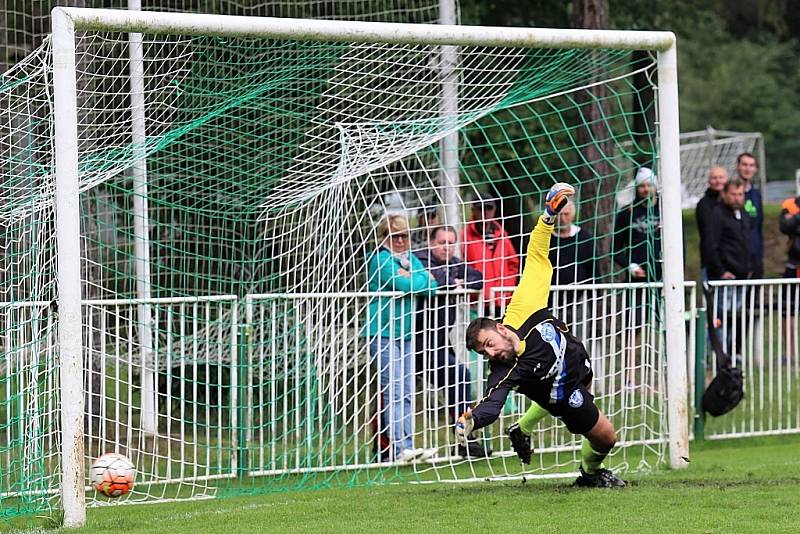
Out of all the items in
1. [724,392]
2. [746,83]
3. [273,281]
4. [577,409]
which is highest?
[746,83]

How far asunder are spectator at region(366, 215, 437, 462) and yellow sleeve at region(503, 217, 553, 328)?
5.64 feet

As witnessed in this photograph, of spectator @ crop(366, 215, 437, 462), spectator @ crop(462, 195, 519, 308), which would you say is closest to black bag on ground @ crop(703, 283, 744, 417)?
spectator @ crop(462, 195, 519, 308)

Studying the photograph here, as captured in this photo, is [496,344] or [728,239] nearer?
[496,344]

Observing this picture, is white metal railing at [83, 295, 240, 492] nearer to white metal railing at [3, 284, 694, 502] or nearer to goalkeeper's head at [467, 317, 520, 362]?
white metal railing at [3, 284, 694, 502]

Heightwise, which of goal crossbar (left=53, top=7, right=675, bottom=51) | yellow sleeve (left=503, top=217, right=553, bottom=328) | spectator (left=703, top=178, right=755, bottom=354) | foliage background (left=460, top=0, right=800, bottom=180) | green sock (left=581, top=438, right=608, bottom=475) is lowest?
green sock (left=581, top=438, right=608, bottom=475)

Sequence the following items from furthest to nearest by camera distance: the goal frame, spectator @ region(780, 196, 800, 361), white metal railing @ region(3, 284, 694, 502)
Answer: spectator @ region(780, 196, 800, 361), white metal railing @ region(3, 284, 694, 502), the goal frame

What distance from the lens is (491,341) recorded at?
778cm

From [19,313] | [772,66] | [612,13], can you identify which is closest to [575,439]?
[19,313]

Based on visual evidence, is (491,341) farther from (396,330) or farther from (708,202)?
(708,202)

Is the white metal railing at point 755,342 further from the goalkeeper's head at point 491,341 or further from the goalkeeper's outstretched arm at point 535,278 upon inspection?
the goalkeeper's head at point 491,341

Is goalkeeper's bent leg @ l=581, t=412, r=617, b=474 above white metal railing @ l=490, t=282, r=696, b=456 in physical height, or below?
below

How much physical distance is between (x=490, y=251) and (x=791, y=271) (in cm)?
436

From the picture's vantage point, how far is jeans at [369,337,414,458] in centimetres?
986

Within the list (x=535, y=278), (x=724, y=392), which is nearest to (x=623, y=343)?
(x=724, y=392)
